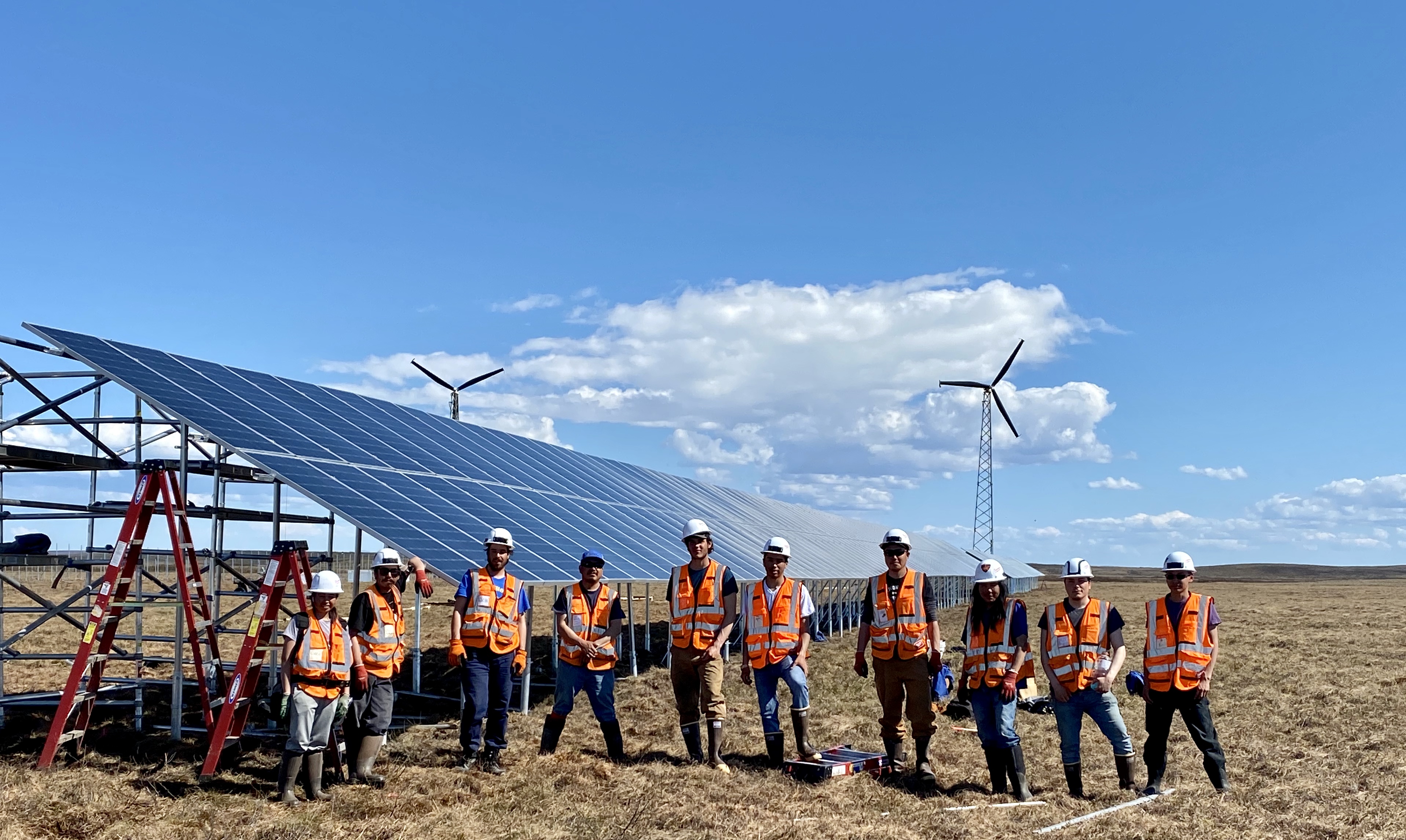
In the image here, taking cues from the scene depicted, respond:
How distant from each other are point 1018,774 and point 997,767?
0.66 ft

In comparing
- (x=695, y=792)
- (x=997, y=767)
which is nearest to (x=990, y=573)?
(x=997, y=767)

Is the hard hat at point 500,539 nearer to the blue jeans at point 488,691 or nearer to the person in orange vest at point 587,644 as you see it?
the person in orange vest at point 587,644

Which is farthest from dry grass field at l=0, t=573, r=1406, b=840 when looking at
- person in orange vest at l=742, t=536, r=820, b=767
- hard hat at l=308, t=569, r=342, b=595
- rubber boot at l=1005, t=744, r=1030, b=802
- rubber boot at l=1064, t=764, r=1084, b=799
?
hard hat at l=308, t=569, r=342, b=595

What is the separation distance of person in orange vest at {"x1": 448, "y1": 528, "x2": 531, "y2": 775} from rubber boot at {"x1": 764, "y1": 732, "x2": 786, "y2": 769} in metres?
2.59

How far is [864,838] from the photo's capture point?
8305mm

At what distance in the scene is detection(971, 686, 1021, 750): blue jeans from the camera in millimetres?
9516

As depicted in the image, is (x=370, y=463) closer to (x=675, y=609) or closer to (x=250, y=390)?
(x=250, y=390)

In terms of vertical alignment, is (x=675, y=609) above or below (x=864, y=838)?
above

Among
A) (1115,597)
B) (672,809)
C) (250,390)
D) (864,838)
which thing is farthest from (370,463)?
(1115,597)

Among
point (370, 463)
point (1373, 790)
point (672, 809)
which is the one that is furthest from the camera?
point (370, 463)

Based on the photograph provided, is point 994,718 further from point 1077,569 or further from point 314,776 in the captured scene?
point 314,776

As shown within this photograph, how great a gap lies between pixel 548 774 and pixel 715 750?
1664 mm

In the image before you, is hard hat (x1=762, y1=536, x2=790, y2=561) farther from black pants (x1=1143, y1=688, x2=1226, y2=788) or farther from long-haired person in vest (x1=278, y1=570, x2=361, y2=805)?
long-haired person in vest (x1=278, y1=570, x2=361, y2=805)

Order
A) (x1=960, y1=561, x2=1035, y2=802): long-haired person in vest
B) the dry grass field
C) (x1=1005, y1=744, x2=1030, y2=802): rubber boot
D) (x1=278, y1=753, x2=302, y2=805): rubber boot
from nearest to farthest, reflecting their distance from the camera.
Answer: the dry grass field, (x1=278, y1=753, x2=302, y2=805): rubber boot, (x1=960, y1=561, x2=1035, y2=802): long-haired person in vest, (x1=1005, y1=744, x2=1030, y2=802): rubber boot
